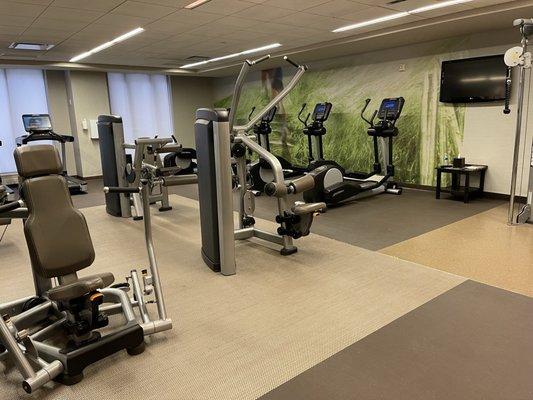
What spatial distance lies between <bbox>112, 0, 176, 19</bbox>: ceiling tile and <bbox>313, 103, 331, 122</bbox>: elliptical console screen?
3.68m

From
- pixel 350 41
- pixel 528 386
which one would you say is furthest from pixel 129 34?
pixel 528 386

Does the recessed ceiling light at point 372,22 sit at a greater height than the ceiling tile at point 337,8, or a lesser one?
lesser

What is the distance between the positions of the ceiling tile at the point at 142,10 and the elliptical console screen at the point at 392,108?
3.74 metres

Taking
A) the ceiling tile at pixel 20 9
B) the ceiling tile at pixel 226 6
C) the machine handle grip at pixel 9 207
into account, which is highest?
the ceiling tile at pixel 20 9

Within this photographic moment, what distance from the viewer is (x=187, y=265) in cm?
380

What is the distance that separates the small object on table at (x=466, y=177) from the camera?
587 centimetres

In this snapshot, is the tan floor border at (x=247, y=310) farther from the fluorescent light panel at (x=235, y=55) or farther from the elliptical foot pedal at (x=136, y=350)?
the fluorescent light panel at (x=235, y=55)

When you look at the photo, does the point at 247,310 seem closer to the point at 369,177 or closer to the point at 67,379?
the point at 67,379

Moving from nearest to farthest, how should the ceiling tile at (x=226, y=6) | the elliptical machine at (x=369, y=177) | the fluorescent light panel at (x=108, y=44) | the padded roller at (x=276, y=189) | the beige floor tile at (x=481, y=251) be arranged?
the beige floor tile at (x=481, y=251) < the padded roller at (x=276, y=189) < the ceiling tile at (x=226, y=6) < the fluorescent light panel at (x=108, y=44) < the elliptical machine at (x=369, y=177)

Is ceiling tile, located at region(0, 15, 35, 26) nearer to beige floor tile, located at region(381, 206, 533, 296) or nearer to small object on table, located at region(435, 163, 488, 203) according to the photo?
beige floor tile, located at region(381, 206, 533, 296)

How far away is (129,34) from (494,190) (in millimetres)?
5917

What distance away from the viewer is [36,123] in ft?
24.4

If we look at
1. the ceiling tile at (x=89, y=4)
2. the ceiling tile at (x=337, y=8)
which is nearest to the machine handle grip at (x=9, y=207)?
the ceiling tile at (x=89, y=4)

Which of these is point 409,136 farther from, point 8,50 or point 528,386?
point 8,50
